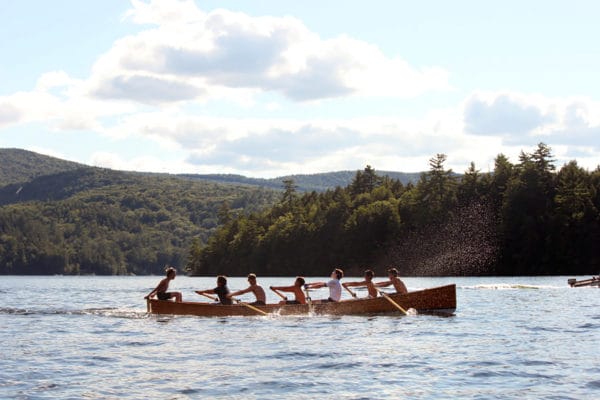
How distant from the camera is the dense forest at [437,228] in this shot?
106 metres

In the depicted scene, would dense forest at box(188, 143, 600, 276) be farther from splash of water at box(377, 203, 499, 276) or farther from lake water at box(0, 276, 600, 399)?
lake water at box(0, 276, 600, 399)

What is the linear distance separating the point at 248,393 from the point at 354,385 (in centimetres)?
224

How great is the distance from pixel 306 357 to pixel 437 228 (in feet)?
341

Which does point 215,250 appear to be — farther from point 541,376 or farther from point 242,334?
point 541,376

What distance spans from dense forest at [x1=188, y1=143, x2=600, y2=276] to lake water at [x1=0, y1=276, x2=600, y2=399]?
75292 millimetres

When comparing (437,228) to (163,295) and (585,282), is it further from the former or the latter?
(163,295)

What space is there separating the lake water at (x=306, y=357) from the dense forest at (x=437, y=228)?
75.3m

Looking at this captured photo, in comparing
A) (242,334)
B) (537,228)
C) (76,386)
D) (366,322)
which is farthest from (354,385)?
(537,228)

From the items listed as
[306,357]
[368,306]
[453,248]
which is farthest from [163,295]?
[453,248]

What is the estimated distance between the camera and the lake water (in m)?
16.6

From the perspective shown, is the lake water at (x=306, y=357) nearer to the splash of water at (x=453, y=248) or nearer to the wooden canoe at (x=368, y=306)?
the wooden canoe at (x=368, y=306)

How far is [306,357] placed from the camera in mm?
21141

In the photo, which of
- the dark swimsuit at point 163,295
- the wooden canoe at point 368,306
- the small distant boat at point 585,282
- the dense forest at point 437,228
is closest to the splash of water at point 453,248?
the dense forest at point 437,228

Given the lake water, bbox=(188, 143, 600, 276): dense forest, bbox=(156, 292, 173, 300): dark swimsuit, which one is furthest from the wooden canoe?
bbox=(188, 143, 600, 276): dense forest
